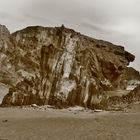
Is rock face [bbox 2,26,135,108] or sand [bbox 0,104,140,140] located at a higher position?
rock face [bbox 2,26,135,108]

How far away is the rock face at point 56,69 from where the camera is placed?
27.8m

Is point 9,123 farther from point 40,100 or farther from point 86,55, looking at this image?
point 86,55

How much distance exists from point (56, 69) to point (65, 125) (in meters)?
9.97

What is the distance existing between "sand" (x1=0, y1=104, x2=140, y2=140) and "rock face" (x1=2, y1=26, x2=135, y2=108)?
4.34 meters

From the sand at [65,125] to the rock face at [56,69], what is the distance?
171 inches

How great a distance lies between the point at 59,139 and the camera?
1644cm

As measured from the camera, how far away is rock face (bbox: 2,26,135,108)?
27797 millimetres

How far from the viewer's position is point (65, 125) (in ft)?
62.5

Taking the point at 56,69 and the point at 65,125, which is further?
the point at 56,69

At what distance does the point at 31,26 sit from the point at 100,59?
4572 millimetres

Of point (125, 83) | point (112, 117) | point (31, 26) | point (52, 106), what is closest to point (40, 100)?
point (52, 106)

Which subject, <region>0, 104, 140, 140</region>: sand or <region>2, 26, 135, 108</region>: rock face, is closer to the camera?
<region>0, 104, 140, 140</region>: sand

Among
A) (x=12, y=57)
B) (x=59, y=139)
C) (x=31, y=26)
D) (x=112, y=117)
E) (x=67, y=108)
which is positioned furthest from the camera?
(x=31, y=26)

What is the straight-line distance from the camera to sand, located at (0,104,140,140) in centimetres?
1684
